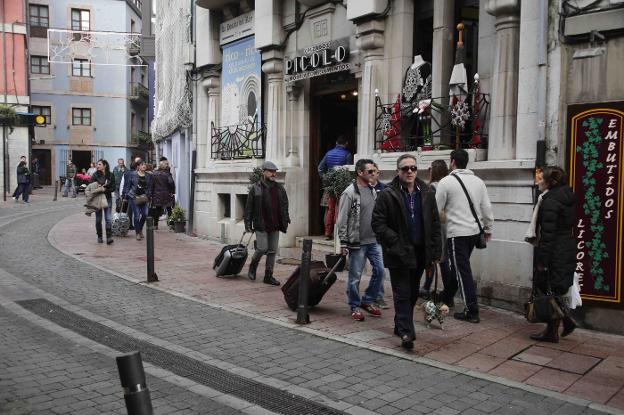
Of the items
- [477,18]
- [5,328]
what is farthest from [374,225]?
[477,18]

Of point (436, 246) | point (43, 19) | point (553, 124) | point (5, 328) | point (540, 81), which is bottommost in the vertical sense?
point (5, 328)

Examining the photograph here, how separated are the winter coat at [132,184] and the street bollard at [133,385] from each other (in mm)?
12372

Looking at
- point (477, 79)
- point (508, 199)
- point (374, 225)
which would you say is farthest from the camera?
point (477, 79)

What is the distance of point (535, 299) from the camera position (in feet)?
20.1

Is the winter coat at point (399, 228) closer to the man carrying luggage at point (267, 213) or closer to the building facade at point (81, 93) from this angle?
the man carrying luggage at point (267, 213)

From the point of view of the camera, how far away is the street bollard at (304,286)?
679 cm

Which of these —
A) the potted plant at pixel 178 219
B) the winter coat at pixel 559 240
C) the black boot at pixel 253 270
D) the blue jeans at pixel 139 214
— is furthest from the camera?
the potted plant at pixel 178 219

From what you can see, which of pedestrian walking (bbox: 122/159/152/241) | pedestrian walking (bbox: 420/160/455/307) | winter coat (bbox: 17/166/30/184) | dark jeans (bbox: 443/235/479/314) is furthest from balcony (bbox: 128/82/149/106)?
dark jeans (bbox: 443/235/479/314)

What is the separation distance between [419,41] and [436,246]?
5.30m

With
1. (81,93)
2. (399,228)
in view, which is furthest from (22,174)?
(399,228)

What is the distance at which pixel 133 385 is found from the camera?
98.1 inches

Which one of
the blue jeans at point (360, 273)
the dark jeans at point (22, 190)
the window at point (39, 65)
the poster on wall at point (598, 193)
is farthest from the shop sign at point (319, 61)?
the window at point (39, 65)

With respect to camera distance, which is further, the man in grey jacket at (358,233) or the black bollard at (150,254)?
the black bollard at (150,254)

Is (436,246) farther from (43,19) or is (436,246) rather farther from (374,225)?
(43,19)
